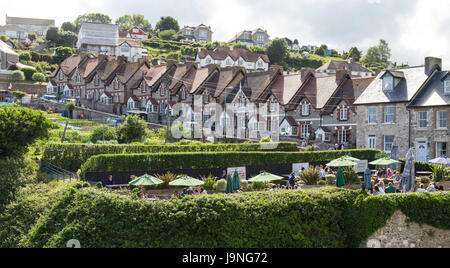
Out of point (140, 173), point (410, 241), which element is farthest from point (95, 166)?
point (410, 241)

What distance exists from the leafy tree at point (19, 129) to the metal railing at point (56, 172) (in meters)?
1.49

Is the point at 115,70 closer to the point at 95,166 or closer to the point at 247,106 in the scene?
the point at 247,106

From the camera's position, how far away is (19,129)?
2773cm

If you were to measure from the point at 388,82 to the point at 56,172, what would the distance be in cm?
2862

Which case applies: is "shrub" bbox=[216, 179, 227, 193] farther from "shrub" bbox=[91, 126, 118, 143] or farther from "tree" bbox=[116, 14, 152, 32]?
"tree" bbox=[116, 14, 152, 32]

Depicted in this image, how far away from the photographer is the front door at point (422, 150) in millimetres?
37750

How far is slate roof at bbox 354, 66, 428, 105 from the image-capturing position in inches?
1556

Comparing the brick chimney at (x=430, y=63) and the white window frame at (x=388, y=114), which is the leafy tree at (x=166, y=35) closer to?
the white window frame at (x=388, y=114)

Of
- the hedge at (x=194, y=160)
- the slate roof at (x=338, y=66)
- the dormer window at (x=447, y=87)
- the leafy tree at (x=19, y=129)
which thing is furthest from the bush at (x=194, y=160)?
the slate roof at (x=338, y=66)

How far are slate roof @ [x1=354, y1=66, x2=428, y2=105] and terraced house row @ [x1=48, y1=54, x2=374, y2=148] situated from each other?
4.87 metres

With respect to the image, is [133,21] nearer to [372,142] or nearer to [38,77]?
[38,77]

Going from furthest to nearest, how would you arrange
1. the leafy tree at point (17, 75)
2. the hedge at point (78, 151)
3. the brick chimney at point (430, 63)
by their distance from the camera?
the leafy tree at point (17, 75) → the brick chimney at point (430, 63) → the hedge at point (78, 151)

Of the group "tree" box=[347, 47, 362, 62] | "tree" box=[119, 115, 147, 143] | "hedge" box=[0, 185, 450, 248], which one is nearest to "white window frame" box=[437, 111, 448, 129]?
"hedge" box=[0, 185, 450, 248]

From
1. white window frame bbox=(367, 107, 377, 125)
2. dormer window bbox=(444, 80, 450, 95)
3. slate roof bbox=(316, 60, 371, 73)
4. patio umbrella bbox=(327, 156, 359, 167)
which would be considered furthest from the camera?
slate roof bbox=(316, 60, 371, 73)
